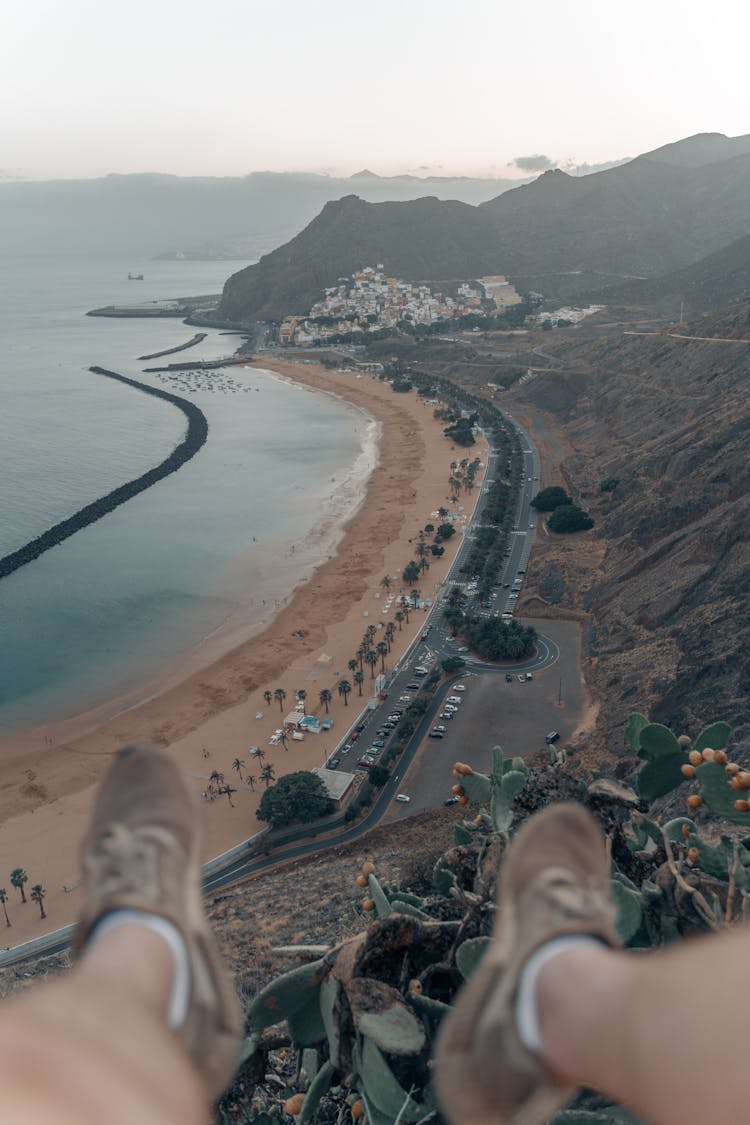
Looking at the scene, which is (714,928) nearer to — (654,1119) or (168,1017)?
(654,1119)

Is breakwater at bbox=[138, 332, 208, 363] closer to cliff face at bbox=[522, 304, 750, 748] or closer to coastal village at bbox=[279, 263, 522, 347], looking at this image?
coastal village at bbox=[279, 263, 522, 347]

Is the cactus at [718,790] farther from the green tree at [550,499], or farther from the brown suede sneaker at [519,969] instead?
the green tree at [550,499]

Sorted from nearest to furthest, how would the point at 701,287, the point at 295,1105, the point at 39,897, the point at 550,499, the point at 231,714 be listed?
1. the point at 295,1105
2. the point at 39,897
3. the point at 231,714
4. the point at 550,499
5. the point at 701,287

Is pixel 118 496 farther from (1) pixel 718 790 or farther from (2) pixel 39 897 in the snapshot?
(1) pixel 718 790

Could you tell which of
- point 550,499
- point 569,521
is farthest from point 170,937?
point 550,499

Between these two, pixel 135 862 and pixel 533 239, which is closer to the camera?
pixel 135 862

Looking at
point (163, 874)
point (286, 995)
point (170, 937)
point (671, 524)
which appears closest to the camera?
point (170, 937)

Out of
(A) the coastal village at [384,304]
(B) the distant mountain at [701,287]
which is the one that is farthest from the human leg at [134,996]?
(A) the coastal village at [384,304]
